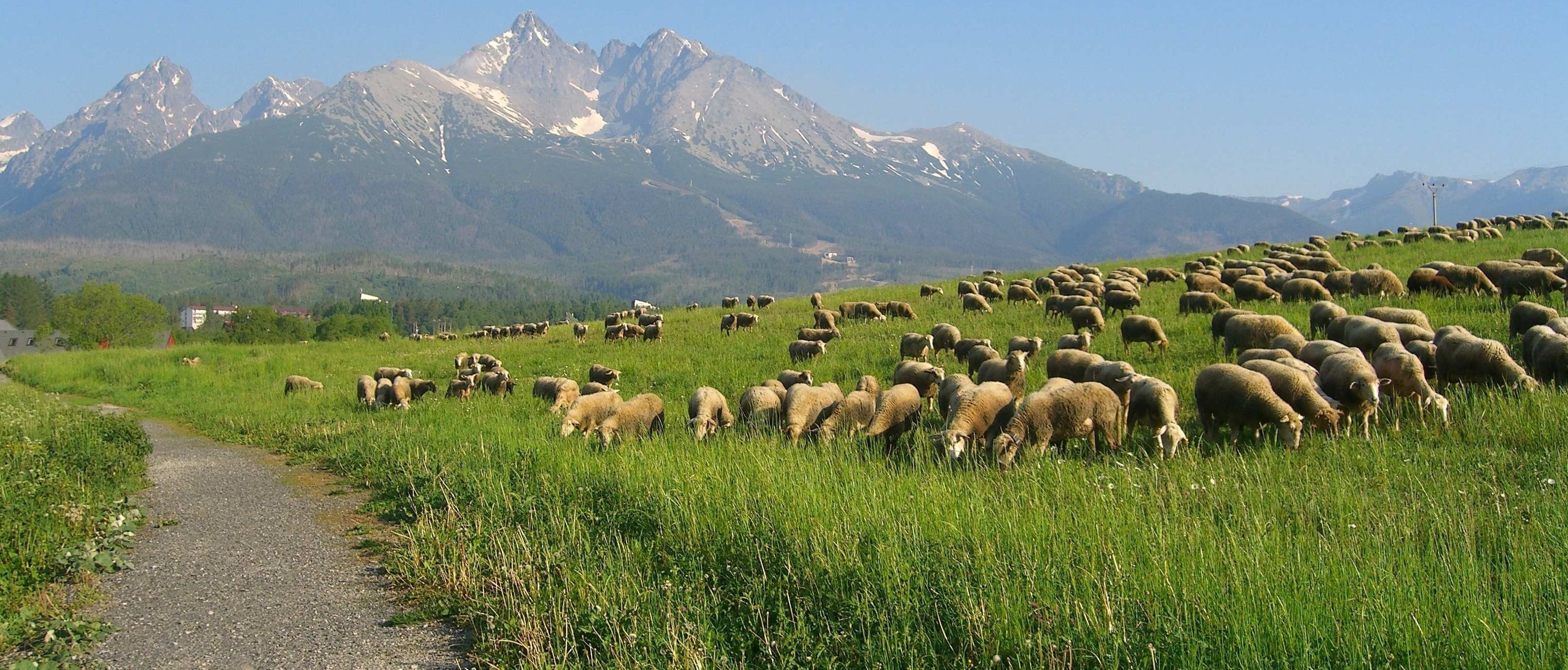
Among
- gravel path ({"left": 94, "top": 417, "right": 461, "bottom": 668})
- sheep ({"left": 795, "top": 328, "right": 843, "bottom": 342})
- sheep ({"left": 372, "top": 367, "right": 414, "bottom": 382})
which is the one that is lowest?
gravel path ({"left": 94, "top": 417, "right": 461, "bottom": 668})

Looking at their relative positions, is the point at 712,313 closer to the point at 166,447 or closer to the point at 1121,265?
the point at 1121,265

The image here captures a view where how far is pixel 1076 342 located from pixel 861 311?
15.3 metres

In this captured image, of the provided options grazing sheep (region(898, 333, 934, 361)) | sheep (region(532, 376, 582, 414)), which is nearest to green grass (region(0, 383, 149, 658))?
sheep (region(532, 376, 582, 414))

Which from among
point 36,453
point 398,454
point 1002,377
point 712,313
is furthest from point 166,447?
point 712,313

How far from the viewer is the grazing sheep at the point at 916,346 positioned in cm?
2233

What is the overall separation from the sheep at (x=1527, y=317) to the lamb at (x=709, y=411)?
1311cm

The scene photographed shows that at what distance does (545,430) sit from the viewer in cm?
1546

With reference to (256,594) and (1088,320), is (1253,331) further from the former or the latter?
(256,594)

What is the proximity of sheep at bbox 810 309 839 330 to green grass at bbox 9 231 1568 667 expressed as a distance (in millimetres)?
18288

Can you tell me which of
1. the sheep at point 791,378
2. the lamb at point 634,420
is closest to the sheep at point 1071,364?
the sheep at point 791,378

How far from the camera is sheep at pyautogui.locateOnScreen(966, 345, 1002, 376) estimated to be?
18.8 m

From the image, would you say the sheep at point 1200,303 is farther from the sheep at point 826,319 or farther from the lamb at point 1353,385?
the lamb at point 1353,385

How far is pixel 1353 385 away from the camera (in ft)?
37.0

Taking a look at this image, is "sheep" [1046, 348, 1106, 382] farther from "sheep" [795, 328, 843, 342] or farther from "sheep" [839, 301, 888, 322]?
"sheep" [839, 301, 888, 322]
